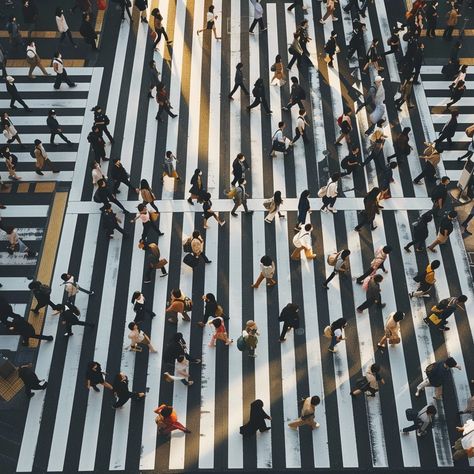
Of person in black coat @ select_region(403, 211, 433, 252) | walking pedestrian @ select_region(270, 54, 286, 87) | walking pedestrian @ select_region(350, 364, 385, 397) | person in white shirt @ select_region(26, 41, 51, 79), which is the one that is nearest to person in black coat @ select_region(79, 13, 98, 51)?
person in white shirt @ select_region(26, 41, 51, 79)

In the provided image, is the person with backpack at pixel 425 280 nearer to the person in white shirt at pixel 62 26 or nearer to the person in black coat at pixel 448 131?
the person in black coat at pixel 448 131

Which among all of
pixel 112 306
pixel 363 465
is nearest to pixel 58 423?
pixel 112 306

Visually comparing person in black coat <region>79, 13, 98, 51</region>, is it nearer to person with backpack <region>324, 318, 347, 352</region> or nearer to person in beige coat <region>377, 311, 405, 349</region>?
person with backpack <region>324, 318, 347, 352</region>

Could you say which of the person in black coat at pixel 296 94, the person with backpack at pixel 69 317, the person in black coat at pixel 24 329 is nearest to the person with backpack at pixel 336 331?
the person with backpack at pixel 69 317

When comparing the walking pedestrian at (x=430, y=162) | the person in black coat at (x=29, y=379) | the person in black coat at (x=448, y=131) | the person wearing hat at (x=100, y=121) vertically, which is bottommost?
the person in black coat at (x=29, y=379)

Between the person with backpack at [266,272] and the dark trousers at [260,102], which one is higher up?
the dark trousers at [260,102]

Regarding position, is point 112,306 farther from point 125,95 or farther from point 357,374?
point 125,95
